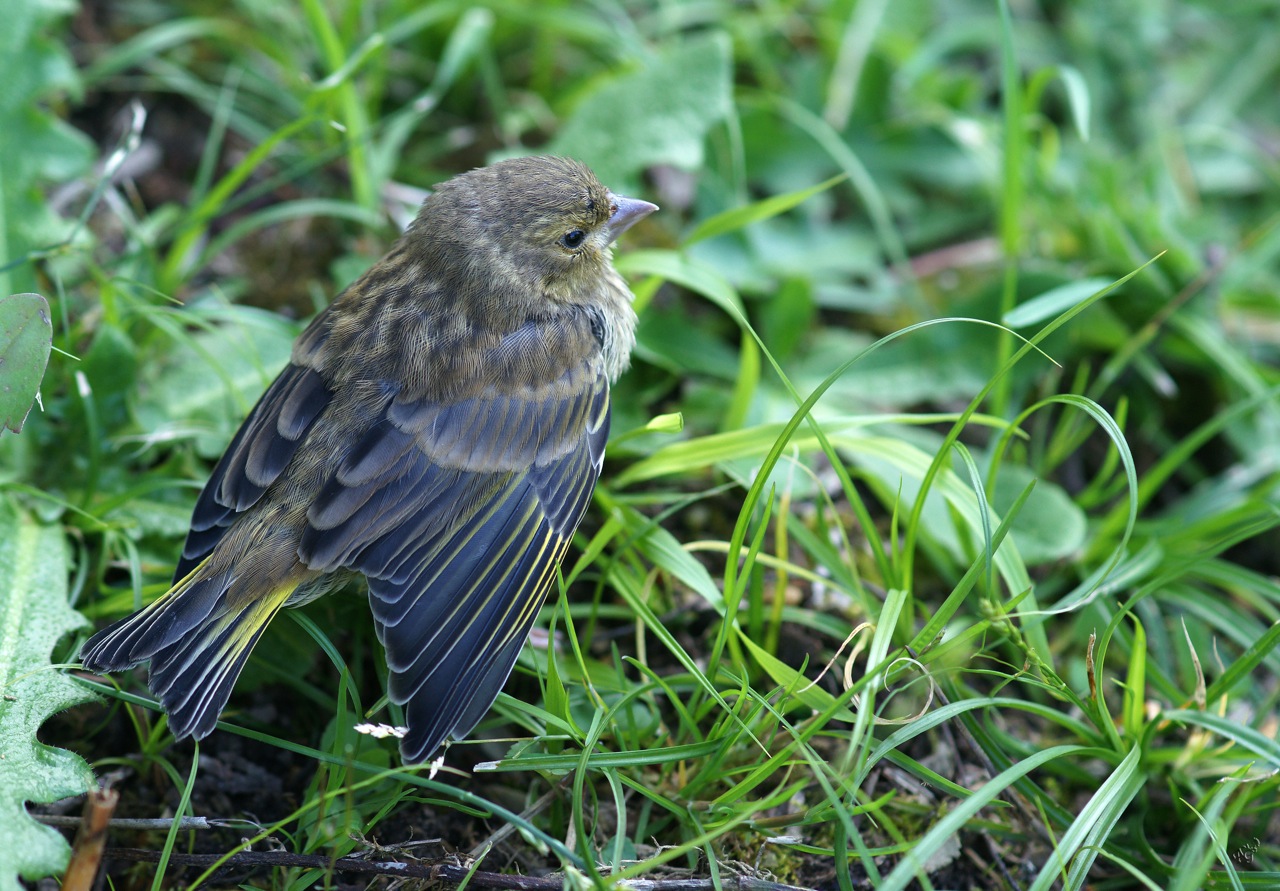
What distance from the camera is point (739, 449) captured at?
10.4 feet

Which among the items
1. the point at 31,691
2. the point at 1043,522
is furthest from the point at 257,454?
the point at 1043,522

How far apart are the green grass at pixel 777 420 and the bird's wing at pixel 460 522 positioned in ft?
0.45

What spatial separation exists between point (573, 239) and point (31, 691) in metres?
1.89

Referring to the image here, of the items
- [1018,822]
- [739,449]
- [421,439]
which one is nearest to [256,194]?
[421,439]

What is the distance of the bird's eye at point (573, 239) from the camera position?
10.6 ft

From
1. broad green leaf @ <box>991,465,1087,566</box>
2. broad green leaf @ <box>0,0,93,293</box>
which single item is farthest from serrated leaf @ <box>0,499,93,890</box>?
broad green leaf @ <box>991,465,1087,566</box>

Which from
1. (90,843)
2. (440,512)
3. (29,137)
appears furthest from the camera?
(29,137)

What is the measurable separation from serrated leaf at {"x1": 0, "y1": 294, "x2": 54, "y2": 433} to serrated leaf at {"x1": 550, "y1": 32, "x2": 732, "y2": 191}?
1879 millimetres

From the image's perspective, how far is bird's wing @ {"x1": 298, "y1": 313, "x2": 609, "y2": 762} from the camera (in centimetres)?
258

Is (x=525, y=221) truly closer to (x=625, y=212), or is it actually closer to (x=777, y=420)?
(x=625, y=212)

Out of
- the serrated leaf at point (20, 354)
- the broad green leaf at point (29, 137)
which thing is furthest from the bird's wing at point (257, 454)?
the broad green leaf at point (29, 137)

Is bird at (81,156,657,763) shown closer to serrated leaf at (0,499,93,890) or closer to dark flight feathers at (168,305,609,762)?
dark flight feathers at (168,305,609,762)

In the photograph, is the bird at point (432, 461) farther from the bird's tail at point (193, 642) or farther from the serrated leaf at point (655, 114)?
the serrated leaf at point (655, 114)

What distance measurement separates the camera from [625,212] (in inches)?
132
